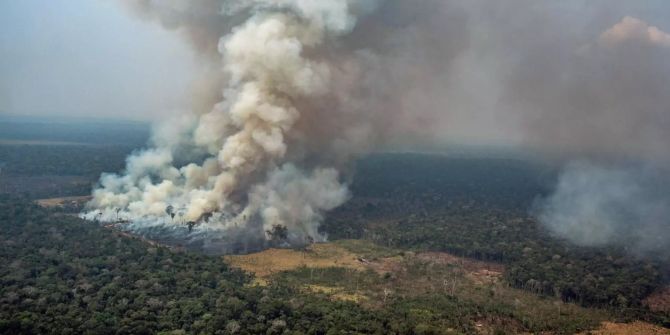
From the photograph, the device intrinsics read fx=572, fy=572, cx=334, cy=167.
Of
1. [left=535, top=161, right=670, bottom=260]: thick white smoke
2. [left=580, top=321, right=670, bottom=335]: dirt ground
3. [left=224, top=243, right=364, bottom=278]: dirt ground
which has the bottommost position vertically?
[left=580, top=321, right=670, bottom=335]: dirt ground

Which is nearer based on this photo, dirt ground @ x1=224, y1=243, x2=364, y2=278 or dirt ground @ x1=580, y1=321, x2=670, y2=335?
dirt ground @ x1=580, y1=321, x2=670, y2=335

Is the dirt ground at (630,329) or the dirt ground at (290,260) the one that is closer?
the dirt ground at (630,329)

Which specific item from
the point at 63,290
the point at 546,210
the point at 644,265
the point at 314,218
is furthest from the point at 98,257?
the point at 546,210

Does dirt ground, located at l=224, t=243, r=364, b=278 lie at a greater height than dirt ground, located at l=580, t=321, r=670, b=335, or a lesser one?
greater

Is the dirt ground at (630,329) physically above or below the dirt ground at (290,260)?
below

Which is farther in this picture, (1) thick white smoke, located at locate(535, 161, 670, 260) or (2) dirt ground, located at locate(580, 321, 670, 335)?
(1) thick white smoke, located at locate(535, 161, 670, 260)

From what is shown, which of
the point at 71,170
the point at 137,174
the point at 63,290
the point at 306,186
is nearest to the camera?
the point at 63,290

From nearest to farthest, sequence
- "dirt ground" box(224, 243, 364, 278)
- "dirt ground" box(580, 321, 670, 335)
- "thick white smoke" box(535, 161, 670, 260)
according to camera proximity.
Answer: "dirt ground" box(580, 321, 670, 335) → "dirt ground" box(224, 243, 364, 278) → "thick white smoke" box(535, 161, 670, 260)

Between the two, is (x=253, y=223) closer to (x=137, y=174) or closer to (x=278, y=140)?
(x=278, y=140)

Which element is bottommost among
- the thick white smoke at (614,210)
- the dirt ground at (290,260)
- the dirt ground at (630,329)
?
the dirt ground at (630,329)


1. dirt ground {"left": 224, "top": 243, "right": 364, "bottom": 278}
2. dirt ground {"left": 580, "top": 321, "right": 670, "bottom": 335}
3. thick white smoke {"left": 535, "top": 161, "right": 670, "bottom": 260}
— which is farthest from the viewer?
thick white smoke {"left": 535, "top": 161, "right": 670, "bottom": 260}

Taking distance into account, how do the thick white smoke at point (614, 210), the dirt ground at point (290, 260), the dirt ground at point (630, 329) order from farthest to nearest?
the thick white smoke at point (614, 210) → the dirt ground at point (290, 260) → the dirt ground at point (630, 329)
